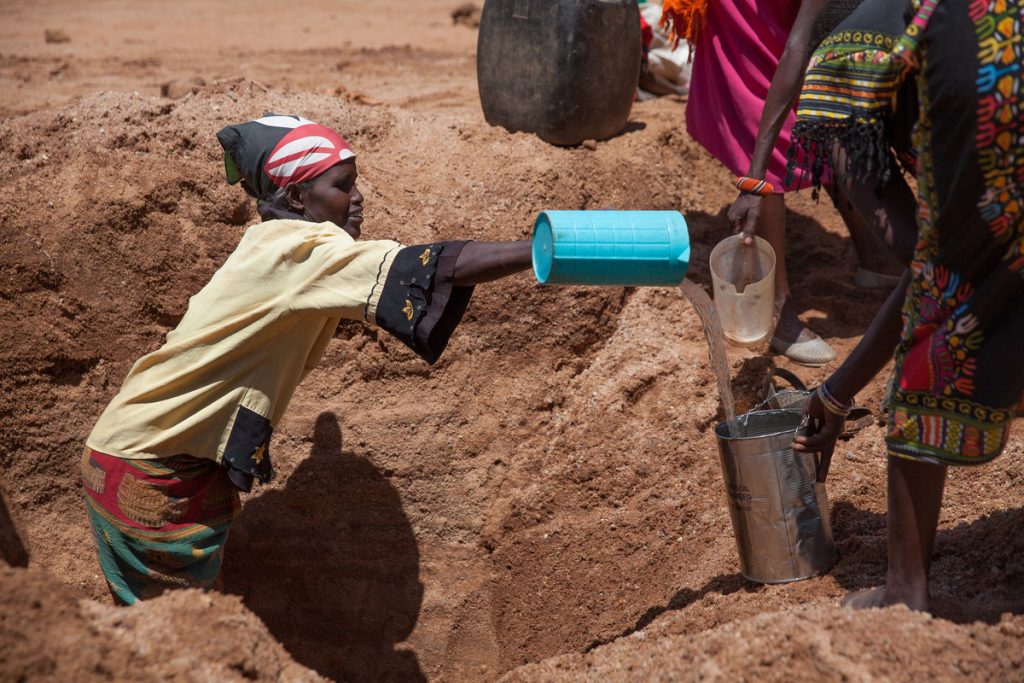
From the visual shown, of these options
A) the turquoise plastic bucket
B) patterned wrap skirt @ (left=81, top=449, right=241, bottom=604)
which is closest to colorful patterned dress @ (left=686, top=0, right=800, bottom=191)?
the turquoise plastic bucket

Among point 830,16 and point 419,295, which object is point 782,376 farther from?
point 419,295

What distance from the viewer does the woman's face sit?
2.64 m

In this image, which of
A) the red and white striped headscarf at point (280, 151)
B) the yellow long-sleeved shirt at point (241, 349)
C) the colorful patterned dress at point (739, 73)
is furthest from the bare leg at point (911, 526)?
the colorful patterned dress at point (739, 73)

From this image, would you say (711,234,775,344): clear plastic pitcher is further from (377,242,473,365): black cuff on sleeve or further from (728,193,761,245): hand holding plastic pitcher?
(377,242,473,365): black cuff on sleeve

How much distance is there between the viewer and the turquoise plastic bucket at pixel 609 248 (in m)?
2.17

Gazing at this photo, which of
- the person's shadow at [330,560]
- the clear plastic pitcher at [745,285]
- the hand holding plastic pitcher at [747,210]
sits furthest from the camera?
the person's shadow at [330,560]

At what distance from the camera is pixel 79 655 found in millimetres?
1766

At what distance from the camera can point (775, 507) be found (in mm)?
2652

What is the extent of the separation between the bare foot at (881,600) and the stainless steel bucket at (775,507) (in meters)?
0.32

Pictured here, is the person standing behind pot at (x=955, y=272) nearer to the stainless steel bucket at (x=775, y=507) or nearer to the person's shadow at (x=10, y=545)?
the stainless steel bucket at (x=775, y=507)

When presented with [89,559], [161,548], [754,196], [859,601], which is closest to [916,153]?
[859,601]

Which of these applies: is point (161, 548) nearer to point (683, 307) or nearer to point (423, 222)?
point (423, 222)

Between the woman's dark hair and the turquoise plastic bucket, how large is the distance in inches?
54.2

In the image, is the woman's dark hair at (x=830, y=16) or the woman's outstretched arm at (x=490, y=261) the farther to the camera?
the woman's dark hair at (x=830, y=16)
